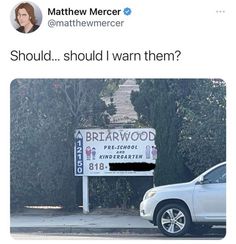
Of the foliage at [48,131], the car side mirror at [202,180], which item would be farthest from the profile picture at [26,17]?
the car side mirror at [202,180]

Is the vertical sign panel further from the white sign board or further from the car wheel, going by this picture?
the car wheel

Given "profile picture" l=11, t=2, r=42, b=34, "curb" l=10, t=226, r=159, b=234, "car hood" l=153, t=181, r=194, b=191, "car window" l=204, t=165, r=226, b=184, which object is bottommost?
"curb" l=10, t=226, r=159, b=234

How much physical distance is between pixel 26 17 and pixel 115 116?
0.69m

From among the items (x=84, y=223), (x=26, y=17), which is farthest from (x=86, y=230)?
(x=26, y=17)

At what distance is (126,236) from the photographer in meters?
4.17

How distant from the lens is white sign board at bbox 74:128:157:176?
4223 mm

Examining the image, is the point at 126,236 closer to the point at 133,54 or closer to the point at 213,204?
the point at 213,204

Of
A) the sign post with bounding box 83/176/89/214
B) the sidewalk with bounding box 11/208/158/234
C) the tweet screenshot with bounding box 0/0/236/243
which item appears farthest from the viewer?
the sign post with bounding box 83/176/89/214

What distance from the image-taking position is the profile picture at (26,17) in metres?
4.08

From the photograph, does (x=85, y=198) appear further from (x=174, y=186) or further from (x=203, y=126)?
(x=203, y=126)

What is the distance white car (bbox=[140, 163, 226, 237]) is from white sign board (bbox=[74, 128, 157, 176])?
7.3 inches

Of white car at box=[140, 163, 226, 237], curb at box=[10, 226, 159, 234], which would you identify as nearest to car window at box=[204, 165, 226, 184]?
white car at box=[140, 163, 226, 237]

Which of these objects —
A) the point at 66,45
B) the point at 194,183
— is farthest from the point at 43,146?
the point at 194,183

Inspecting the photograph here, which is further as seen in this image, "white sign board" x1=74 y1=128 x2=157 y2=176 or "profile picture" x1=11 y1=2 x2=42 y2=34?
"white sign board" x1=74 y1=128 x2=157 y2=176
